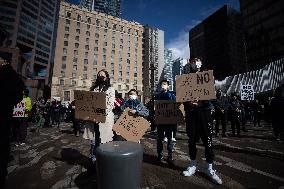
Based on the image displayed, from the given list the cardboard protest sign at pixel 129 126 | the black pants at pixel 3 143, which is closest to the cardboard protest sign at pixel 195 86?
the cardboard protest sign at pixel 129 126

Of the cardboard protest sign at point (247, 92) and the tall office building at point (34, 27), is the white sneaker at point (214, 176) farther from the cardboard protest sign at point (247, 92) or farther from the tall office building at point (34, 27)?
the tall office building at point (34, 27)

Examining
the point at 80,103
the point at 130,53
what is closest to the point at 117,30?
the point at 130,53

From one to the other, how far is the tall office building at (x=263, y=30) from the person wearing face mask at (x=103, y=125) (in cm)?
5871

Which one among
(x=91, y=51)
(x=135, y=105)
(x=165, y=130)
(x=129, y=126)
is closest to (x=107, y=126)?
(x=129, y=126)

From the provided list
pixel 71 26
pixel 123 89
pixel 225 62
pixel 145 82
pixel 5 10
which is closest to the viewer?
pixel 71 26

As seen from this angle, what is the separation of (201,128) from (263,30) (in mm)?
67406

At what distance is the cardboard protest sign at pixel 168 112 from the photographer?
17.4 feet

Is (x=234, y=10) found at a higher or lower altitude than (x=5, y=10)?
higher

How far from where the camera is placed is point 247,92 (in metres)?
14.1

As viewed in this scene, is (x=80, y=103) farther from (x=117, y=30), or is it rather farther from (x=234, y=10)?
(x=234, y=10)

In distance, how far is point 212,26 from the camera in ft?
381

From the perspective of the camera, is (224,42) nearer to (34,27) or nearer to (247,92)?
(34,27)

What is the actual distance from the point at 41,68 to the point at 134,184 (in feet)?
357

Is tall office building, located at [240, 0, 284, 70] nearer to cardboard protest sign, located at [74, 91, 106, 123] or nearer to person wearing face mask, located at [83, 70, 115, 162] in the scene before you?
person wearing face mask, located at [83, 70, 115, 162]
